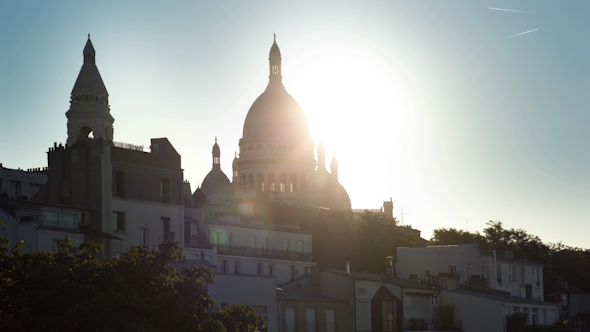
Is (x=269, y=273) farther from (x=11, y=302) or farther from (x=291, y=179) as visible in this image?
(x=291, y=179)

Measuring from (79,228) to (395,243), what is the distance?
129 feet

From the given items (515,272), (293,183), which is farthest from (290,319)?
(293,183)

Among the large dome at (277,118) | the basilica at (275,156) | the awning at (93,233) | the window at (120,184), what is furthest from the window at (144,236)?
the large dome at (277,118)

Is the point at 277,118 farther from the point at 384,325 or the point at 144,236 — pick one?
the point at 384,325

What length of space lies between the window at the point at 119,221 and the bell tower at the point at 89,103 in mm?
76524

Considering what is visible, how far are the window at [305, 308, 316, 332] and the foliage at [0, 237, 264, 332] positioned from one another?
1585cm

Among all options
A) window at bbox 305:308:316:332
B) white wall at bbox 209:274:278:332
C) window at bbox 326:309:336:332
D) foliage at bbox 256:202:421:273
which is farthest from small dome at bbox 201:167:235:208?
white wall at bbox 209:274:278:332

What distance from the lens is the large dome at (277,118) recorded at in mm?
160000

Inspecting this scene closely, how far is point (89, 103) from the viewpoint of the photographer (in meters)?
126

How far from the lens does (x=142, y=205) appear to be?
51.0 metres

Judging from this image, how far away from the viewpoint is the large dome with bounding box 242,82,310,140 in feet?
525

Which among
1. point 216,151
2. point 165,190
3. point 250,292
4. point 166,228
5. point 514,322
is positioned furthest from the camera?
point 216,151

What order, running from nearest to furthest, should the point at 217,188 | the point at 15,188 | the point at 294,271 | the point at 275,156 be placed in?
the point at 15,188
the point at 294,271
the point at 217,188
the point at 275,156

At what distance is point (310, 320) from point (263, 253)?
2347 centimetres
